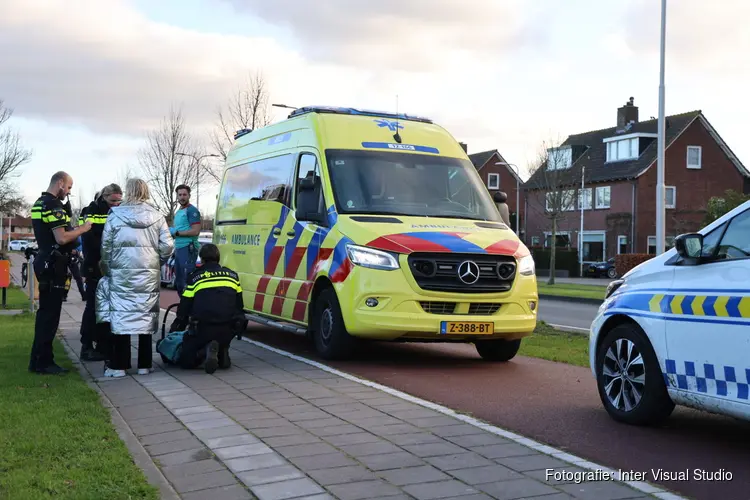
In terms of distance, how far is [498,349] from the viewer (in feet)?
33.1

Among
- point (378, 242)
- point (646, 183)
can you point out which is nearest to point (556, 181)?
point (646, 183)

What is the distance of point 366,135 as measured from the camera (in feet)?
34.6

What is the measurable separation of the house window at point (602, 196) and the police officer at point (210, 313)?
53.3 metres

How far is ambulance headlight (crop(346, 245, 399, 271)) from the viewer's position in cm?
891

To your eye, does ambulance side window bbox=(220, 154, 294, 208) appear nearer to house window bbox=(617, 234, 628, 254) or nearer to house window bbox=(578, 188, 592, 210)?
house window bbox=(617, 234, 628, 254)

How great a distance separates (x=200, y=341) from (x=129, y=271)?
41.9 inches

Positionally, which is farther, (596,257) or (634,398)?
(596,257)

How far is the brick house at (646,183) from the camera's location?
184 feet

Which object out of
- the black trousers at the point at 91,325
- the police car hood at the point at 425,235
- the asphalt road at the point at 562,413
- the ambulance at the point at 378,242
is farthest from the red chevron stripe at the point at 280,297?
the black trousers at the point at 91,325

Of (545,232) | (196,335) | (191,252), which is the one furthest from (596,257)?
(196,335)

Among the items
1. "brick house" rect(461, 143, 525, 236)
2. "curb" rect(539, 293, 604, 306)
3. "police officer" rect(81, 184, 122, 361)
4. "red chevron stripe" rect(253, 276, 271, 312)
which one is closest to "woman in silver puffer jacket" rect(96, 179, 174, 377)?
"police officer" rect(81, 184, 122, 361)

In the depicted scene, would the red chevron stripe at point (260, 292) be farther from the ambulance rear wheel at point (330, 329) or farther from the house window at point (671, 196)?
the house window at point (671, 196)

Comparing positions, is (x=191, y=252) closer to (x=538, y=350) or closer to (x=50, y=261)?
(x=50, y=261)

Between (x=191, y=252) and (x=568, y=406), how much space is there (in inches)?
297
